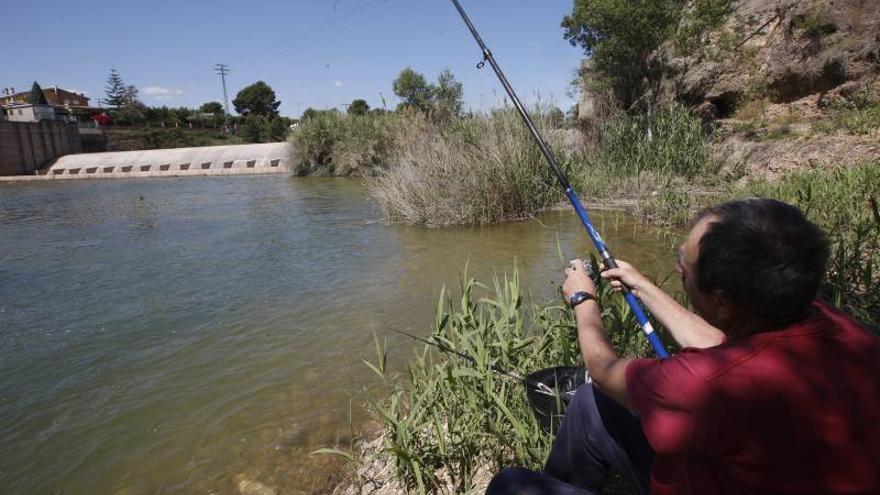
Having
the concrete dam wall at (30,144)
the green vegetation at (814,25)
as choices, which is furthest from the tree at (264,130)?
the green vegetation at (814,25)

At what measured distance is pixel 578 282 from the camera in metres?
1.92

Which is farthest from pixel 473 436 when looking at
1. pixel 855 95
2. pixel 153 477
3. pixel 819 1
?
pixel 819 1

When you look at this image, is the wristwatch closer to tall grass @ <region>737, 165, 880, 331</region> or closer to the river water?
the river water

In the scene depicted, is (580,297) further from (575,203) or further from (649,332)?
(575,203)

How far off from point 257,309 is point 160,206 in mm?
11011

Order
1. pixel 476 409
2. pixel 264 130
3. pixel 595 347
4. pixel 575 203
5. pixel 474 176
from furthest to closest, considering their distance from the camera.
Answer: pixel 264 130 → pixel 474 176 → pixel 575 203 → pixel 476 409 → pixel 595 347

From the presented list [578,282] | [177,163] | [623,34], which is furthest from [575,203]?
[177,163]

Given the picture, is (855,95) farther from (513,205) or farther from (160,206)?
(160,206)

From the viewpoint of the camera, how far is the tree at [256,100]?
6381 cm

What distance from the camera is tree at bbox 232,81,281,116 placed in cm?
6381

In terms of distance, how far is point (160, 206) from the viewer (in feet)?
47.7

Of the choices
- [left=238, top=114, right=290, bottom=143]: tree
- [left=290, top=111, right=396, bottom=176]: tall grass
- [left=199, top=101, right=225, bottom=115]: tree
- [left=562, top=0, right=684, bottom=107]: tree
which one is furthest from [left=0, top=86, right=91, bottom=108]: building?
[left=562, top=0, right=684, bottom=107]: tree

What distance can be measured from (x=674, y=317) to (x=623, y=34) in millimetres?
11855

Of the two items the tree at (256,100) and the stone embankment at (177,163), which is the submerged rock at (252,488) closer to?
the stone embankment at (177,163)
